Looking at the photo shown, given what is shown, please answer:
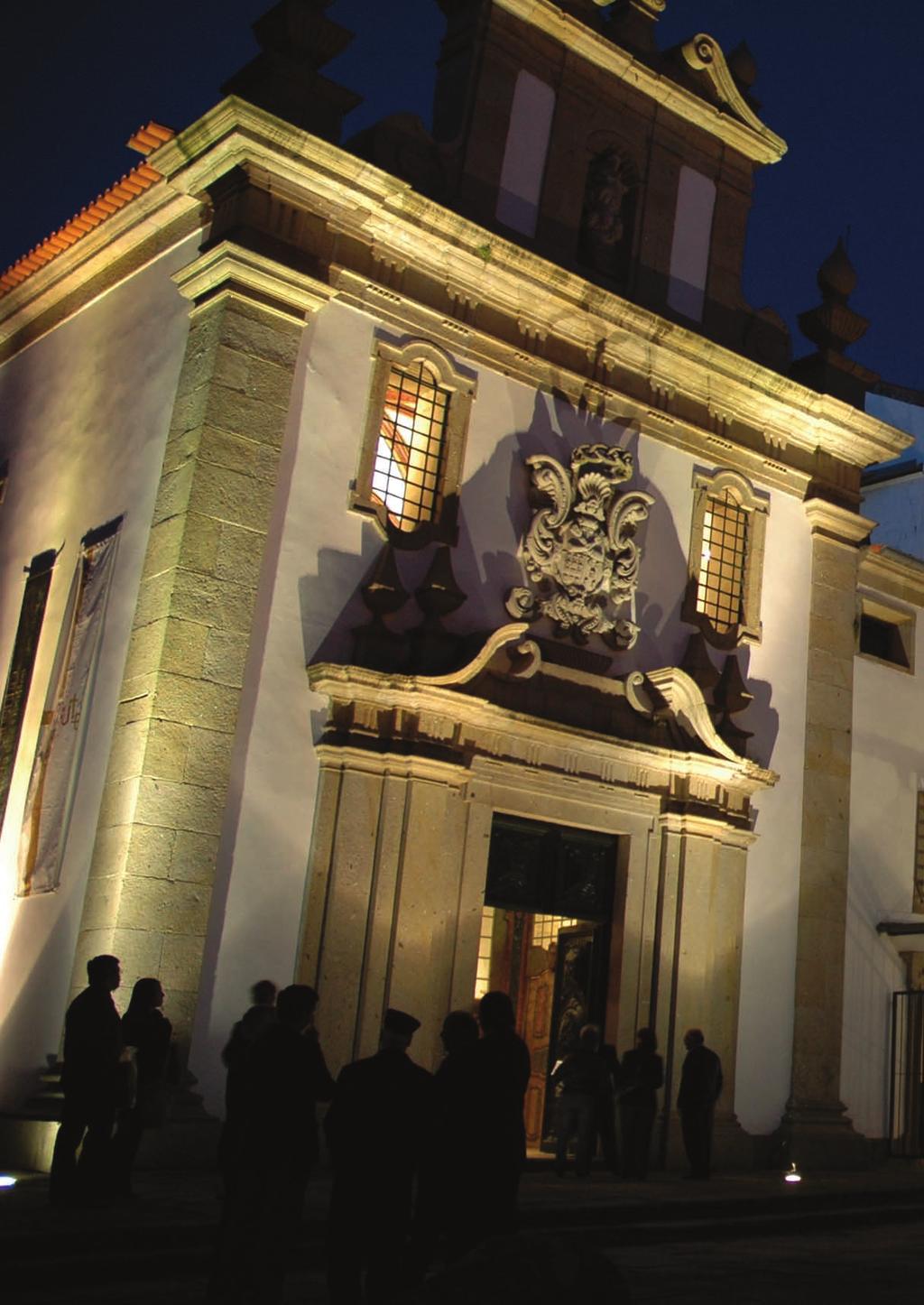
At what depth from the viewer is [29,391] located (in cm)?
1883

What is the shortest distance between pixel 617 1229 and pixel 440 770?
15.6 ft

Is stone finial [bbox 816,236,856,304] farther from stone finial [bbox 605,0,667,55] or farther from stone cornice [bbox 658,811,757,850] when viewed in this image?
stone cornice [bbox 658,811,757,850]

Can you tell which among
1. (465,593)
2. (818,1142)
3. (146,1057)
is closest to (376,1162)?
(146,1057)

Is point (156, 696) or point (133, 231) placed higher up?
point (133, 231)

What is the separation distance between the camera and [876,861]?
1959cm

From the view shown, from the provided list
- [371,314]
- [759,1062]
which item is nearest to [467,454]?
[371,314]

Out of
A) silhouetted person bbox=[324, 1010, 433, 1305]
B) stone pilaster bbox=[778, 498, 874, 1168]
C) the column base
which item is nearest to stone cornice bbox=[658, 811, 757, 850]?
stone pilaster bbox=[778, 498, 874, 1168]

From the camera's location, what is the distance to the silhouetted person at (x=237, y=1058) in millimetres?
8086

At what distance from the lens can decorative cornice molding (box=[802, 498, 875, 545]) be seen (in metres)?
19.4

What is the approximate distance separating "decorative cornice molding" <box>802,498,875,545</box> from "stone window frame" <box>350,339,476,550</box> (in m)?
5.09

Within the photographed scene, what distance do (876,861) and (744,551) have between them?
13.9 ft

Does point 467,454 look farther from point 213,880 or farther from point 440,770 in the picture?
point 213,880

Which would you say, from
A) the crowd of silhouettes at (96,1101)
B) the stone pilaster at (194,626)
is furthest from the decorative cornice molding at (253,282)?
the crowd of silhouettes at (96,1101)

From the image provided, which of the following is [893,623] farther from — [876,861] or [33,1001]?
[33,1001]
